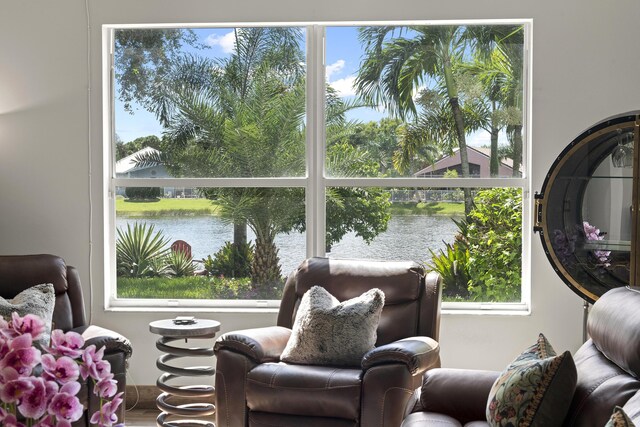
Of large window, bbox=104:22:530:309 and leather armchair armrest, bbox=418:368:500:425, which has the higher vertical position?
large window, bbox=104:22:530:309

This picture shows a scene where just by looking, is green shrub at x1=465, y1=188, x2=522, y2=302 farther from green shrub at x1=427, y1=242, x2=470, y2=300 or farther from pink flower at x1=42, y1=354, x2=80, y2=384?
pink flower at x1=42, y1=354, x2=80, y2=384

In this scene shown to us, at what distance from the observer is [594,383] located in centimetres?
278

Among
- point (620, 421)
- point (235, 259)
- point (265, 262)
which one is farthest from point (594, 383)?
point (235, 259)

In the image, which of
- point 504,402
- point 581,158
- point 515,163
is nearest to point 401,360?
point 504,402

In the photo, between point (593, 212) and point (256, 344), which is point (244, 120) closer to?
point (256, 344)

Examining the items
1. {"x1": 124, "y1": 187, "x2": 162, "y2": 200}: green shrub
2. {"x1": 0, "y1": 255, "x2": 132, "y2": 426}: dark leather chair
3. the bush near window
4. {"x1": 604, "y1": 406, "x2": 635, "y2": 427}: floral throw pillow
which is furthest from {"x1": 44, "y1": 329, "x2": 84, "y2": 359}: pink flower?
the bush near window

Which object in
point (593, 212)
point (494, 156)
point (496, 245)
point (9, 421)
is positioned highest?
point (494, 156)

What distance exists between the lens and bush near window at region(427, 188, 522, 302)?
17.0 ft

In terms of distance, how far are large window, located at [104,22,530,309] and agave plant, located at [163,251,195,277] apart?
13 millimetres

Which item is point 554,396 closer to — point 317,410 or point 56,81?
point 317,410

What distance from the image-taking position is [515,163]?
518cm

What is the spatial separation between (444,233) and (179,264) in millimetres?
1677

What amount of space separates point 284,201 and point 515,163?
1.44m

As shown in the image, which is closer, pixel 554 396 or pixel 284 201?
pixel 554 396
